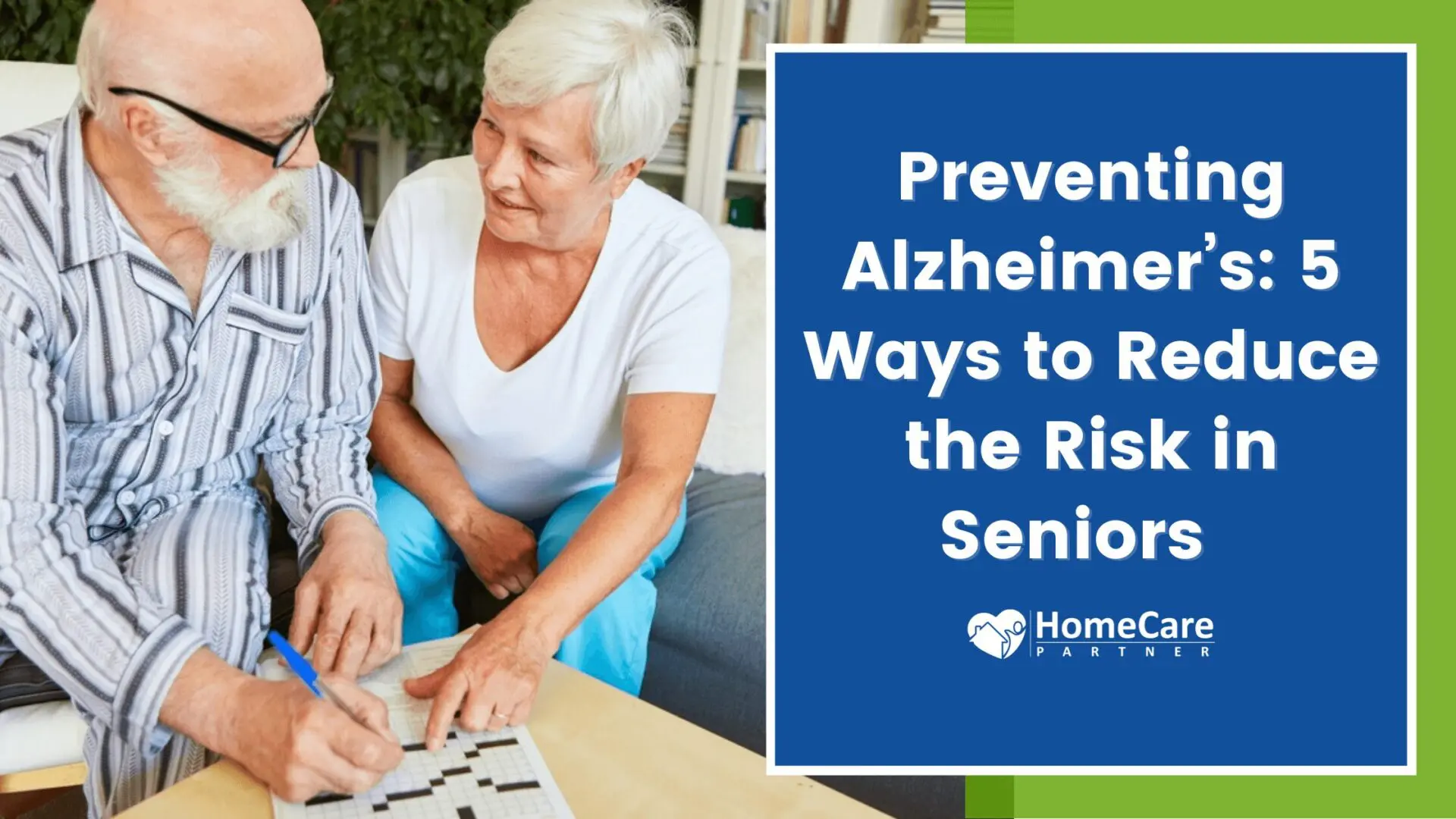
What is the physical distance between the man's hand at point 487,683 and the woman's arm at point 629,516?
46 millimetres

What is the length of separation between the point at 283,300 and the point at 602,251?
1.32 ft

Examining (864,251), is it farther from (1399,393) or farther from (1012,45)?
(1399,393)

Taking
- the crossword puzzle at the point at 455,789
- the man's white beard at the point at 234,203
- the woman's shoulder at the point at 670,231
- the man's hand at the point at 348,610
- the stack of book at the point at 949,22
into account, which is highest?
the stack of book at the point at 949,22

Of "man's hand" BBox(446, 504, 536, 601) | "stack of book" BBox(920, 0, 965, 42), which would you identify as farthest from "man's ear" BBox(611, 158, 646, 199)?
"stack of book" BBox(920, 0, 965, 42)

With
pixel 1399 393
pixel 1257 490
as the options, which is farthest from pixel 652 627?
pixel 1399 393

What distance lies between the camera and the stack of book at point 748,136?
305cm

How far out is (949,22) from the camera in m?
2.81

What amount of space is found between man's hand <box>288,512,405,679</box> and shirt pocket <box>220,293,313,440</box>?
0.16 metres

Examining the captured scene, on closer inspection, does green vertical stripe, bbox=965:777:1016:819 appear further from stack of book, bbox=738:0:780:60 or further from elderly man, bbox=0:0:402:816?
stack of book, bbox=738:0:780:60

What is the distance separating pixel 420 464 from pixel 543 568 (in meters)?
0.21

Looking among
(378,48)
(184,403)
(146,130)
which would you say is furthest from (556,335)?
(378,48)

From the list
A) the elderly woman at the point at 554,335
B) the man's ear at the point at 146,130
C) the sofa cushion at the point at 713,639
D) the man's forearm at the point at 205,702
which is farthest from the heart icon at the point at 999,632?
the man's ear at the point at 146,130

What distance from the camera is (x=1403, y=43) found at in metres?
1.51

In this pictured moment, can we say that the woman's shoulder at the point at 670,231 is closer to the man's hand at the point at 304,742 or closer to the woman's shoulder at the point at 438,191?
the woman's shoulder at the point at 438,191
